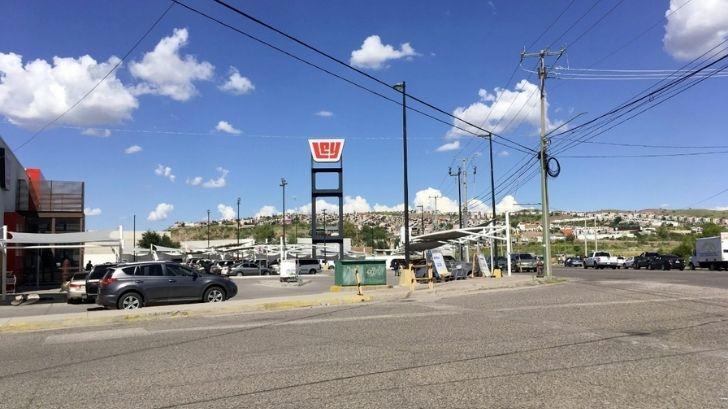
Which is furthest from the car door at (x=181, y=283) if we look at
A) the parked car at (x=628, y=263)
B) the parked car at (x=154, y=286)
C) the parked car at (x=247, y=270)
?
the parked car at (x=628, y=263)

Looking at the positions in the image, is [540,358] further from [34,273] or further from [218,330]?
[34,273]

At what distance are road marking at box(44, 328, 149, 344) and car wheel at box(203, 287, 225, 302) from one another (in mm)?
6236

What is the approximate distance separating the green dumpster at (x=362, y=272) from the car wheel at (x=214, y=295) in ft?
22.5

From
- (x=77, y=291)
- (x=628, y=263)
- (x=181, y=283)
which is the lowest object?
(x=628, y=263)

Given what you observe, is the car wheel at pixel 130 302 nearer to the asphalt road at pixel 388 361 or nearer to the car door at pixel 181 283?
the car door at pixel 181 283

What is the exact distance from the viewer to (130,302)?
19.2 metres

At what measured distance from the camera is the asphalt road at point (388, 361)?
704 cm

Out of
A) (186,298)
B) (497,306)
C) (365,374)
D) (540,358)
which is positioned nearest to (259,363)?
(365,374)

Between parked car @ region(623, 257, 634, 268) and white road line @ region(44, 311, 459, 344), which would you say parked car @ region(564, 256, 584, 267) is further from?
white road line @ region(44, 311, 459, 344)

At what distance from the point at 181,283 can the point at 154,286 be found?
86cm

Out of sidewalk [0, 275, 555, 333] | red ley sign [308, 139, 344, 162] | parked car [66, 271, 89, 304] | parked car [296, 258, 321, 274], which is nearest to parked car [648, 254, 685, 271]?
parked car [296, 258, 321, 274]

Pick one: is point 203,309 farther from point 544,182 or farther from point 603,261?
point 603,261

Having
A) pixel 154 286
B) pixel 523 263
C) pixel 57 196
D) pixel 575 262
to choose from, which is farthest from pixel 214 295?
pixel 575 262

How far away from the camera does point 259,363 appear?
365 inches
